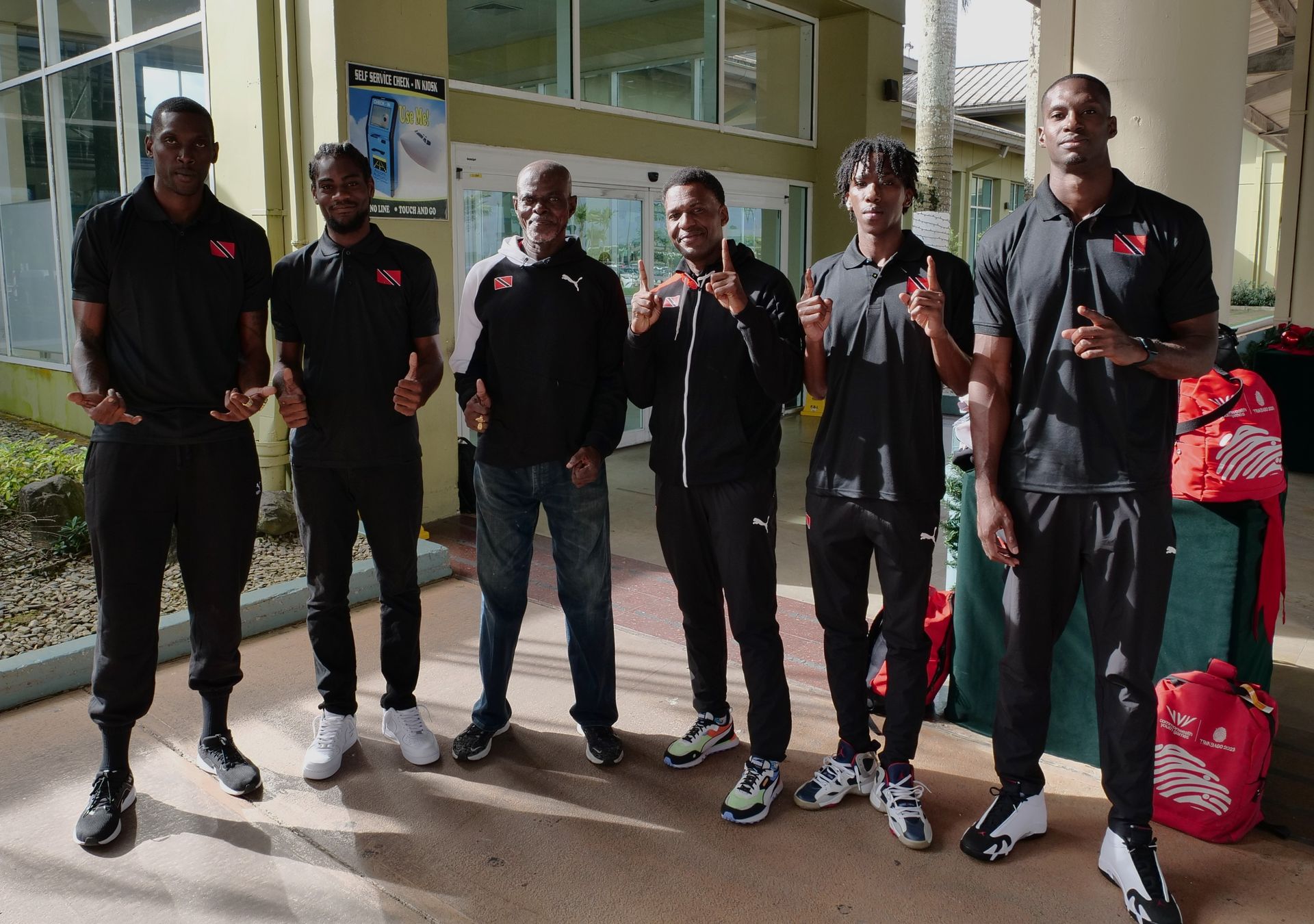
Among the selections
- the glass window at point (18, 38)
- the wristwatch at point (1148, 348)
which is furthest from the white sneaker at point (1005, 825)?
the glass window at point (18, 38)

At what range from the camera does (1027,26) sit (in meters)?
15.8

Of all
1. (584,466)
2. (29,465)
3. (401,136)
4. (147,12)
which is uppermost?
(147,12)

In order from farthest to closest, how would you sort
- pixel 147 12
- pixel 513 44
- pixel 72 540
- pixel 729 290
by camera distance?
pixel 513 44, pixel 147 12, pixel 72 540, pixel 729 290

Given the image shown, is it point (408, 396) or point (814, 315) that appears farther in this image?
point (408, 396)

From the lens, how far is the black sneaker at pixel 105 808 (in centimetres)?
303

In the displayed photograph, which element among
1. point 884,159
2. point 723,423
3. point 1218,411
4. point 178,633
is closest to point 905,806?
point 723,423

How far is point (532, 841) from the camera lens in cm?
307

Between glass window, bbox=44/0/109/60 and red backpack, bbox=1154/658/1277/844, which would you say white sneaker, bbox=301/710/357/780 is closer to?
red backpack, bbox=1154/658/1277/844

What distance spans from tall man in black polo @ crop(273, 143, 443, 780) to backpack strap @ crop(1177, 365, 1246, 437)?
2.31 metres

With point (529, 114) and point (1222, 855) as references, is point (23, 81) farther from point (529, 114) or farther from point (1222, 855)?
point (1222, 855)

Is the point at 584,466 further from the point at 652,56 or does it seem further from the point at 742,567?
the point at 652,56

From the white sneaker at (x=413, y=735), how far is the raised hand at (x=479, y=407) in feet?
3.39

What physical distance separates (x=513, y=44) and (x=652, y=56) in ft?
5.56

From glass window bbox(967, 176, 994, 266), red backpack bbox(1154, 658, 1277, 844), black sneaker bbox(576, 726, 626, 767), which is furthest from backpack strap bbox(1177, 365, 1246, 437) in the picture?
glass window bbox(967, 176, 994, 266)
